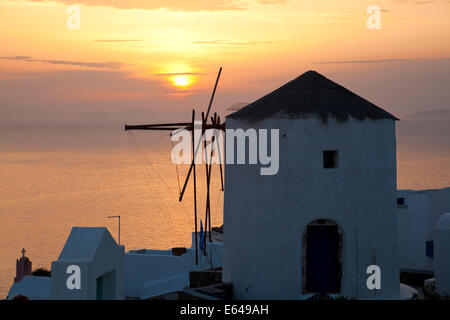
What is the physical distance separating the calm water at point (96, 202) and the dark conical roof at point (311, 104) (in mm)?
47821

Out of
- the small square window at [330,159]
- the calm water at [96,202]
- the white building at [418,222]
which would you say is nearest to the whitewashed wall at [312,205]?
the small square window at [330,159]

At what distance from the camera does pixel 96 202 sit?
378 ft

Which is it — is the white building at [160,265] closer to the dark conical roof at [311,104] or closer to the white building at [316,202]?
the white building at [316,202]

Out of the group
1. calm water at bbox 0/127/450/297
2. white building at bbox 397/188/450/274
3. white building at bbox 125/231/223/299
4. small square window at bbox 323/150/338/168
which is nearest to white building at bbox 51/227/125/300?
small square window at bbox 323/150/338/168

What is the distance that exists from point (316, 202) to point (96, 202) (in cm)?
10092

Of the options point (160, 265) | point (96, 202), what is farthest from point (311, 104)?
point (96, 202)

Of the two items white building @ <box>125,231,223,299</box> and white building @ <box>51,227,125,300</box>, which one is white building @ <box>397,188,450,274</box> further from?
white building @ <box>51,227,125,300</box>

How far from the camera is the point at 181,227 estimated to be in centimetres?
9650

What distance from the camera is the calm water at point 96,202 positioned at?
8500cm

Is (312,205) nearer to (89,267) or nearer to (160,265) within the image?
(89,267)
